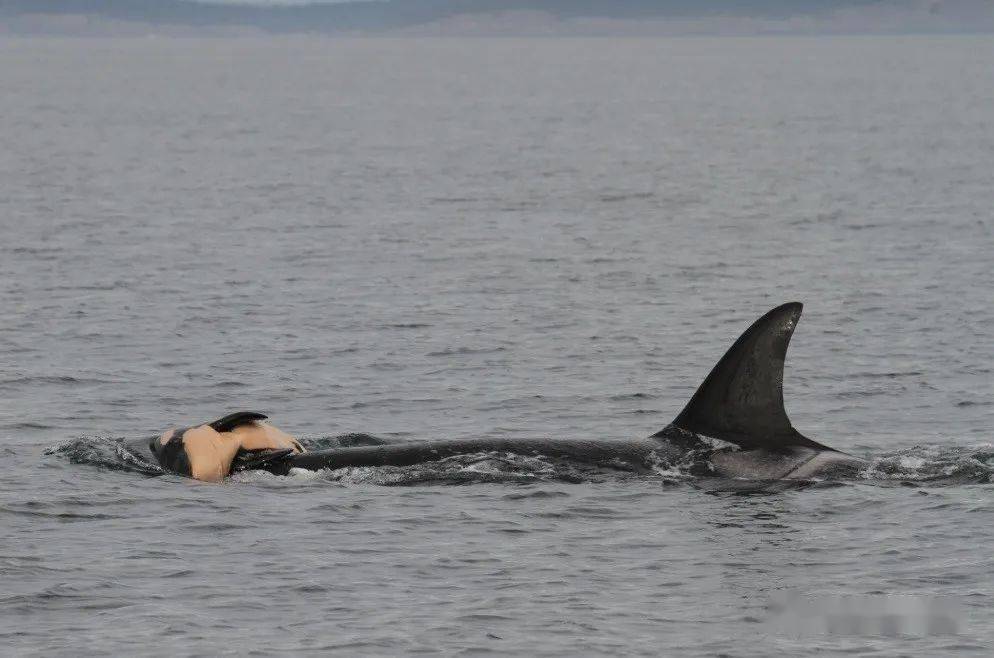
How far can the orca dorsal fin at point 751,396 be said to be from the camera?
63.1 feet

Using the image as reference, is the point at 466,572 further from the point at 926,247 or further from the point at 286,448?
the point at 926,247

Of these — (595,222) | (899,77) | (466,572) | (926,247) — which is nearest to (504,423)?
(466,572)

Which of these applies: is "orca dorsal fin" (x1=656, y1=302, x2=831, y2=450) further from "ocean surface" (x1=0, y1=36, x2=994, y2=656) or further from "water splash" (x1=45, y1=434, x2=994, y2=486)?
"ocean surface" (x1=0, y1=36, x2=994, y2=656)

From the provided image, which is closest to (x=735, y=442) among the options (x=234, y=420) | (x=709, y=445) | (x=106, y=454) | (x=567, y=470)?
(x=709, y=445)

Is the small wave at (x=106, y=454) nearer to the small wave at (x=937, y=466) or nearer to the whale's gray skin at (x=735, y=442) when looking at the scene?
the whale's gray skin at (x=735, y=442)

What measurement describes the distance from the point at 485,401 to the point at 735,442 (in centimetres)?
658

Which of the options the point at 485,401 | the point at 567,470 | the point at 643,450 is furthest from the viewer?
the point at 485,401

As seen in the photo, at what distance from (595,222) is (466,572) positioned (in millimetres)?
35438

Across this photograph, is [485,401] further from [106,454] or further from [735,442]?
[735,442]

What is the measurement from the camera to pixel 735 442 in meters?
19.8

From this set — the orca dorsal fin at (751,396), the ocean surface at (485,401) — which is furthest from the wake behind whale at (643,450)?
the ocean surface at (485,401)

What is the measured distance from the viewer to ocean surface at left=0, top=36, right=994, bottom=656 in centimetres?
1570

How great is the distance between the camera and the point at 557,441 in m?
20.5

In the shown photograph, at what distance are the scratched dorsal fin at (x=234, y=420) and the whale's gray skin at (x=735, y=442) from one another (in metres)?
0.64
